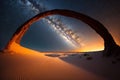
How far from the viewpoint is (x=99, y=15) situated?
5207 mm

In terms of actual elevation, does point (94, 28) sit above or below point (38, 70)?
above

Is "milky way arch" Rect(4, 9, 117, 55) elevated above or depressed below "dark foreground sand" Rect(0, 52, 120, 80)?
above

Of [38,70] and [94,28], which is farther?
[94,28]

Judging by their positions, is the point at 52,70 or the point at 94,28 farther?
the point at 94,28

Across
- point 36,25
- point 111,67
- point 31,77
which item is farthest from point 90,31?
point 31,77

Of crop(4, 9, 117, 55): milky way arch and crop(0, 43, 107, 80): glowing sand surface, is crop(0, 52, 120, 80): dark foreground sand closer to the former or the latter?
crop(0, 43, 107, 80): glowing sand surface

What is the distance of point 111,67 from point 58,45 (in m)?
4.49

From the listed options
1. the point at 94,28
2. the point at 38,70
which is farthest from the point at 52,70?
the point at 94,28

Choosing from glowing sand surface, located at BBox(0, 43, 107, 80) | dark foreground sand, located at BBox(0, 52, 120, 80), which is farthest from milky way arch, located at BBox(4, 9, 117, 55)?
glowing sand surface, located at BBox(0, 43, 107, 80)

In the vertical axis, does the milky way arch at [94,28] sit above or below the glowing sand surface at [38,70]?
above

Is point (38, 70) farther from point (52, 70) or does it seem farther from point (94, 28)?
point (94, 28)

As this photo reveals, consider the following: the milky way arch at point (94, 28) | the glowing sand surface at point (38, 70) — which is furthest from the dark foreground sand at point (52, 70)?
the milky way arch at point (94, 28)

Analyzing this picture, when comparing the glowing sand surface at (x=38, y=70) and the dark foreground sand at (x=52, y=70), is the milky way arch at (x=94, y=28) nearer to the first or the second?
the dark foreground sand at (x=52, y=70)

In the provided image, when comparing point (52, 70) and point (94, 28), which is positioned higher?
point (94, 28)
